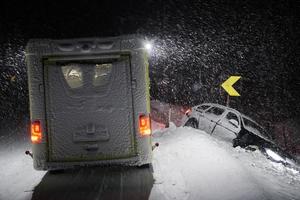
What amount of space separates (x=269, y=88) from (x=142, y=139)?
25015mm

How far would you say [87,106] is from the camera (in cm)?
807

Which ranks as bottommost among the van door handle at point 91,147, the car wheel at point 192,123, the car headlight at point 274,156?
the car headlight at point 274,156

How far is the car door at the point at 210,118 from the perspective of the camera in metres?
13.6

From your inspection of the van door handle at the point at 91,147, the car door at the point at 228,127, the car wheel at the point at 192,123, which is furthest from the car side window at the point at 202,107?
the van door handle at the point at 91,147

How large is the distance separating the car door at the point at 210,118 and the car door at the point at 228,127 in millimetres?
214

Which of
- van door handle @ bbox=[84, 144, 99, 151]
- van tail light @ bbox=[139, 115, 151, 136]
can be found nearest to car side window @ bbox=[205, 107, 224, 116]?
van tail light @ bbox=[139, 115, 151, 136]

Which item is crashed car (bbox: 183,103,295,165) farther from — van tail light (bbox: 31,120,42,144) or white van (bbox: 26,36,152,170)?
van tail light (bbox: 31,120,42,144)

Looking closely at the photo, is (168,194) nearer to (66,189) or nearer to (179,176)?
(179,176)

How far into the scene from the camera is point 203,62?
4025 cm

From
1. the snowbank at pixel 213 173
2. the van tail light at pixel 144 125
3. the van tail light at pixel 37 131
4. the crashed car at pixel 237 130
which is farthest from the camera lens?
the crashed car at pixel 237 130

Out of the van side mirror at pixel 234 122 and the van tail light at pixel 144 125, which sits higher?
the van tail light at pixel 144 125

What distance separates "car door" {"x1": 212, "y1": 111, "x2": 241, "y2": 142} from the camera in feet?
42.1

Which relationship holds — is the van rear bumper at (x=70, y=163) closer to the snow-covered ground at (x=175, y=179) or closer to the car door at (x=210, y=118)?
the snow-covered ground at (x=175, y=179)

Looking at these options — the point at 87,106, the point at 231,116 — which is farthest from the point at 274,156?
the point at 87,106
